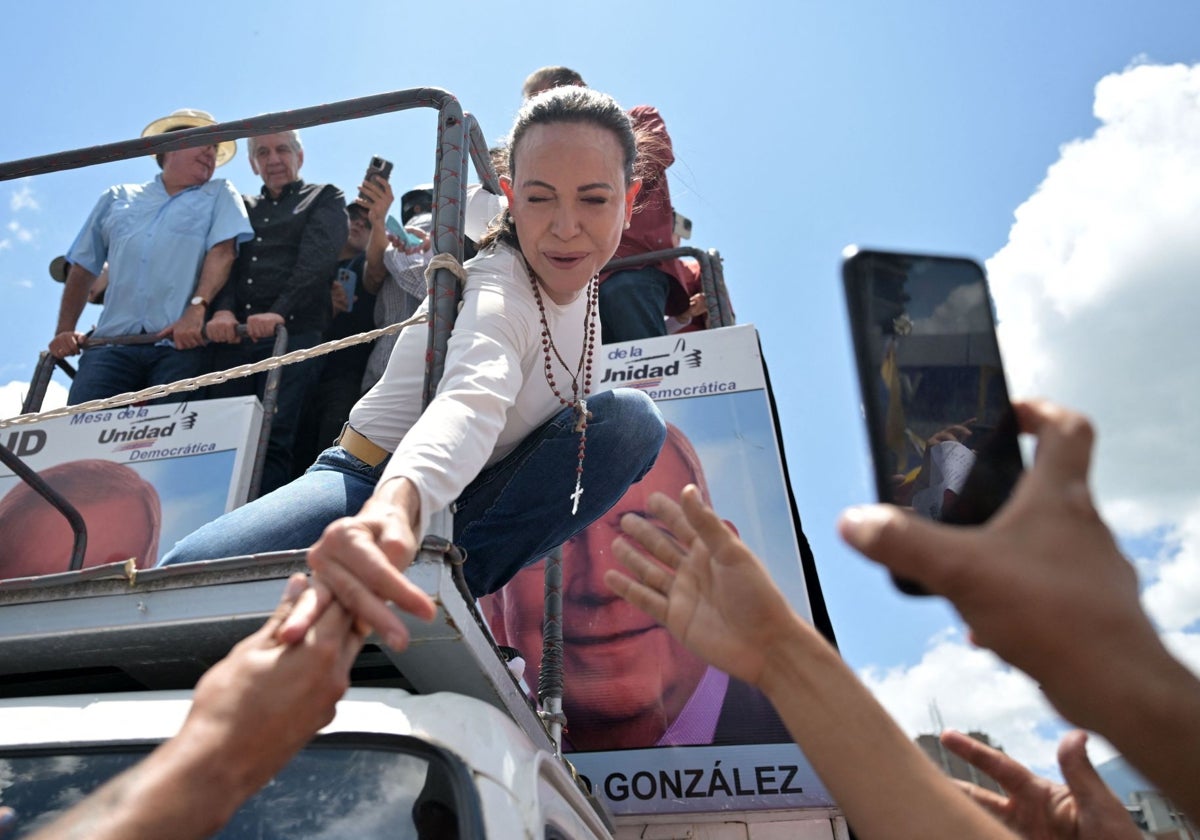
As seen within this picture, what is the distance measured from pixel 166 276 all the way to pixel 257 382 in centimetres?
67

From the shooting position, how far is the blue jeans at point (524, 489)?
A: 1759 mm

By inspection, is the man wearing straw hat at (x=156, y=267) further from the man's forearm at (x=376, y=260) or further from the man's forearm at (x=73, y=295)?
the man's forearm at (x=376, y=260)

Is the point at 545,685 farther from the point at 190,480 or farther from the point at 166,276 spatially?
the point at 166,276

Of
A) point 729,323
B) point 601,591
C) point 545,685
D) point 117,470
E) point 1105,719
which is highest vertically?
point 729,323

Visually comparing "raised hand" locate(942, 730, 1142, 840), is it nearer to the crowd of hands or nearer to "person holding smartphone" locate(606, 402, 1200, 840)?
the crowd of hands

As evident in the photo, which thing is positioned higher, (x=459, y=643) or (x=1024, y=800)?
(x=459, y=643)

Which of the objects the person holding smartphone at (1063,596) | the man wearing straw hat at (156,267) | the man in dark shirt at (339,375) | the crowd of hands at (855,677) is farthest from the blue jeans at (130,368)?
the person holding smartphone at (1063,596)

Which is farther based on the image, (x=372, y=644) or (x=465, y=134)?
(x=465, y=134)

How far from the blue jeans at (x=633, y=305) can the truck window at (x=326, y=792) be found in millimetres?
3067

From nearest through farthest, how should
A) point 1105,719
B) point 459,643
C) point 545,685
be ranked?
point 1105,719 < point 459,643 < point 545,685

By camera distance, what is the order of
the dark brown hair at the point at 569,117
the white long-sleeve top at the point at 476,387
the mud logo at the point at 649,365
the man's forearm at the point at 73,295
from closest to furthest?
1. the white long-sleeve top at the point at 476,387
2. the dark brown hair at the point at 569,117
3. the mud logo at the point at 649,365
4. the man's forearm at the point at 73,295

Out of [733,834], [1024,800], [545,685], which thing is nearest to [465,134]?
[545,685]

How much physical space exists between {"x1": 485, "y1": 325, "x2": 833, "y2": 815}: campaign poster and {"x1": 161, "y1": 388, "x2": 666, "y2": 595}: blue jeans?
0.64m

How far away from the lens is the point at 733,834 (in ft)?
8.84
